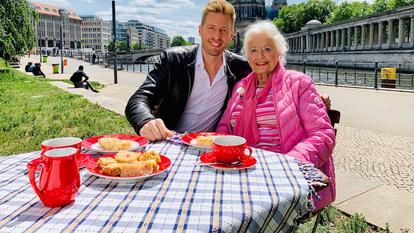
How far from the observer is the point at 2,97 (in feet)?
40.7

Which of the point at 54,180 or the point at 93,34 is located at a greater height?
the point at 93,34

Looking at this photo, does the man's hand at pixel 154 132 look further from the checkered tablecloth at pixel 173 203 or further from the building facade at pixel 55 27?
the building facade at pixel 55 27

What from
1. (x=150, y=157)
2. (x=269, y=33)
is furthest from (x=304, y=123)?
(x=150, y=157)

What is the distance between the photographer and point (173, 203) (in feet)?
5.05

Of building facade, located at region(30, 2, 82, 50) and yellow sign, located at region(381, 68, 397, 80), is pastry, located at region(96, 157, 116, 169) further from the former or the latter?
building facade, located at region(30, 2, 82, 50)

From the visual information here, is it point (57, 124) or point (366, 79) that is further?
point (366, 79)

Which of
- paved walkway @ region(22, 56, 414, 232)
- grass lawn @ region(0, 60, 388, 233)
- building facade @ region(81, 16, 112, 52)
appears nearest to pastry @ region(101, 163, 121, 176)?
grass lawn @ region(0, 60, 388, 233)

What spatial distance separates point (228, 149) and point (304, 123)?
1.06 metres

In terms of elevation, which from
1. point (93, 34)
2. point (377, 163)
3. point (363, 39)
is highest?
point (93, 34)

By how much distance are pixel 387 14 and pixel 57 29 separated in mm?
125383

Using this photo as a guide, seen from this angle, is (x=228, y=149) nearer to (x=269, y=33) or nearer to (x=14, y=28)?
(x=269, y=33)

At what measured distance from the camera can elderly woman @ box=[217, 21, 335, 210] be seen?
266 centimetres

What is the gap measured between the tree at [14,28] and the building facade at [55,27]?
4529 inches

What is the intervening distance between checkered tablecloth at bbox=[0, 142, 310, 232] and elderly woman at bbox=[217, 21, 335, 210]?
74cm
